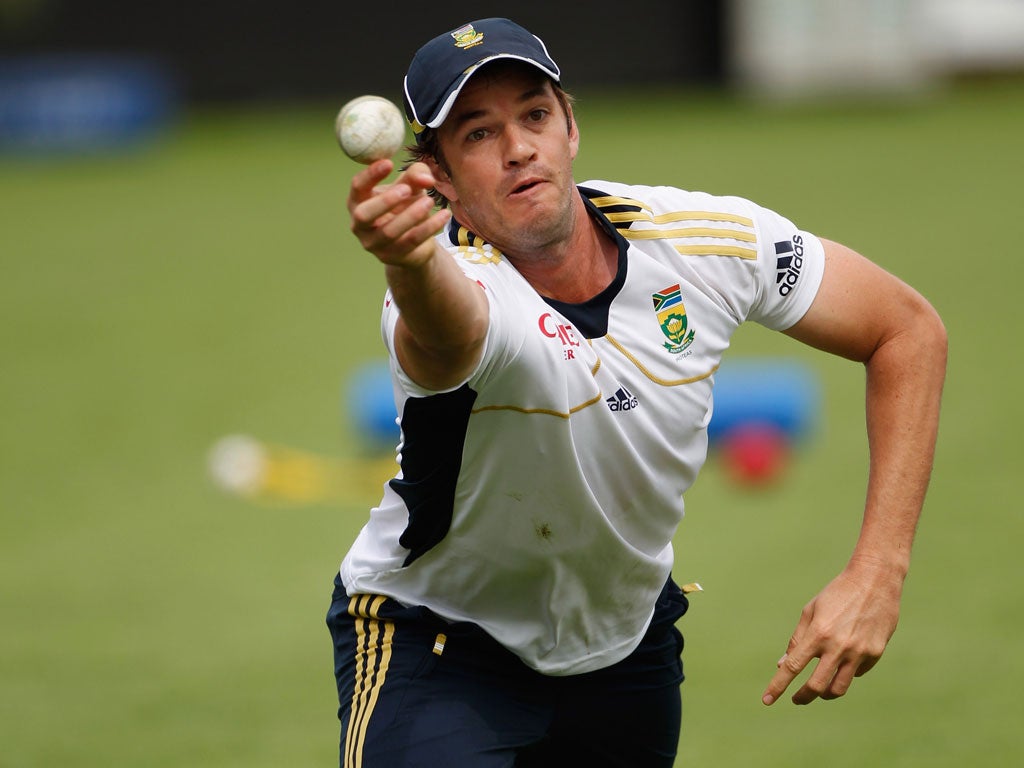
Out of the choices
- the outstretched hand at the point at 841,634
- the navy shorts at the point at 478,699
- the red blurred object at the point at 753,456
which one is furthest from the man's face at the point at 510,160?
the red blurred object at the point at 753,456

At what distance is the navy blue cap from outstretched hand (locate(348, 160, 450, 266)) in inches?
26.7

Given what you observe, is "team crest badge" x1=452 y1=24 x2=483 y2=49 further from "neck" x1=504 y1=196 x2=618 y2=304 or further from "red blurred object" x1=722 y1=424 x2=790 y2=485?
"red blurred object" x1=722 y1=424 x2=790 y2=485

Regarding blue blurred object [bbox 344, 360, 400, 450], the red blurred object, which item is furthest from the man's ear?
blue blurred object [bbox 344, 360, 400, 450]

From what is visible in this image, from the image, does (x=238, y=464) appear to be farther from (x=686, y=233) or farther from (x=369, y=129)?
(x=369, y=129)

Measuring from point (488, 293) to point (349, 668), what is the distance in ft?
3.87

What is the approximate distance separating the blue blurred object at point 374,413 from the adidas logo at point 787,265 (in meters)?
5.93

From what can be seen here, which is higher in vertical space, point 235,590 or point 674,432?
point 674,432

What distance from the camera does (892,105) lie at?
85.6ft

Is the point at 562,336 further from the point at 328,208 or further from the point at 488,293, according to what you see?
the point at 328,208

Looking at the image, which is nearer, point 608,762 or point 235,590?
point 608,762

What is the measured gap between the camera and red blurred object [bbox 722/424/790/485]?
902 centimetres

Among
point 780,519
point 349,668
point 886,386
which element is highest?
point 886,386

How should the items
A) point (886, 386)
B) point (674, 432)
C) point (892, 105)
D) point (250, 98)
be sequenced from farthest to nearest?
point (250, 98)
point (892, 105)
point (886, 386)
point (674, 432)

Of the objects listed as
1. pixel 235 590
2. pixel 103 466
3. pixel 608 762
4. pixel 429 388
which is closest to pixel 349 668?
pixel 608 762
